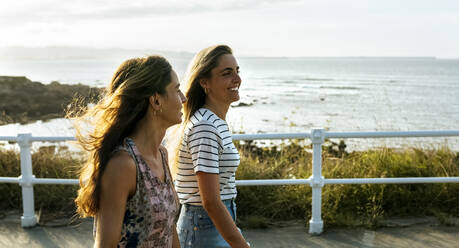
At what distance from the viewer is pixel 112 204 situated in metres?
1.74

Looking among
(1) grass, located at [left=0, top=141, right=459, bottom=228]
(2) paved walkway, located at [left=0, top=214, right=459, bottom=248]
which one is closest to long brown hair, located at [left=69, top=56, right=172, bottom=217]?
(2) paved walkway, located at [left=0, top=214, right=459, bottom=248]

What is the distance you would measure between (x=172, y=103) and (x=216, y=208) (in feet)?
1.76

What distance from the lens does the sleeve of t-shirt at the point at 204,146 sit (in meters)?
2.29

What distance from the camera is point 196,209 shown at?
2443mm

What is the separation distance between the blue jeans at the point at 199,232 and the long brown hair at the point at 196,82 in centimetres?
24

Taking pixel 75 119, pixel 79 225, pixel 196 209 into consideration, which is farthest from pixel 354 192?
pixel 75 119

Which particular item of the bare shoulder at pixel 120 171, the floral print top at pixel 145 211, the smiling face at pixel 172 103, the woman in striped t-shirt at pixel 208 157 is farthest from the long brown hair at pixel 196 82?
the bare shoulder at pixel 120 171

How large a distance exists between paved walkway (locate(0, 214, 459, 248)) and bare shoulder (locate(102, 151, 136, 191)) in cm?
352

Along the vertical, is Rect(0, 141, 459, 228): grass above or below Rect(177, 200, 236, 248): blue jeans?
below

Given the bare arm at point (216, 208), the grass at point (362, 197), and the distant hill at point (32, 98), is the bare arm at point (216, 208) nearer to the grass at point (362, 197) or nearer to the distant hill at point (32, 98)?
the grass at point (362, 197)

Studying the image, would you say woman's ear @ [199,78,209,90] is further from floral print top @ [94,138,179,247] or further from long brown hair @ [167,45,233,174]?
floral print top @ [94,138,179,247]

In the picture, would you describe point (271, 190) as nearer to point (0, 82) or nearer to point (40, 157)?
point (40, 157)

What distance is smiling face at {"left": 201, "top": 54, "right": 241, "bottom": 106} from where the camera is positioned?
254 centimetres

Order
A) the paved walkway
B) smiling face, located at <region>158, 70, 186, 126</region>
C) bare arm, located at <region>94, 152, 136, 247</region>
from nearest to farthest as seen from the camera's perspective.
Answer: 1. bare arm, located at <region>94, 152, 136, 247</region>
2. smiling face, located at <region>158, 70, 186, 126</region>
3. the paved walkway
